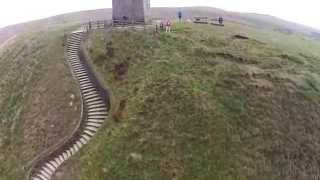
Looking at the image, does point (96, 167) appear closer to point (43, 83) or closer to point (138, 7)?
point (43, 83)

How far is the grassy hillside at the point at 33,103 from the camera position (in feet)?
121

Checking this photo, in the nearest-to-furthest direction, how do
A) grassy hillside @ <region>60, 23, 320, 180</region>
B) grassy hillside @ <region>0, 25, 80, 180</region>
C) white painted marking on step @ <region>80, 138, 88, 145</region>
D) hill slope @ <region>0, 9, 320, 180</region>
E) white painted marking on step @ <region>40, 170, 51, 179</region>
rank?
1. grassy hillside @ <region>60, 23, 320, 180</region>
2. hill slope @ <region>0, 9, 320, 180</region>
3. white painted marking on step @ <region>40, 170, 51, 179</region>
4. white painted marking on step @ <region>80, 138, 88, 145</region>
5. grassy hillside @ <region>0, 25, 80, 180</region>

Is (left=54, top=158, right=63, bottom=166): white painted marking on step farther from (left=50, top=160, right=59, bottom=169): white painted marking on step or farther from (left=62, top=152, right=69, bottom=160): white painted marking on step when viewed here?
(left=62, top=152, right=69, bottom=160): white painted marking on step

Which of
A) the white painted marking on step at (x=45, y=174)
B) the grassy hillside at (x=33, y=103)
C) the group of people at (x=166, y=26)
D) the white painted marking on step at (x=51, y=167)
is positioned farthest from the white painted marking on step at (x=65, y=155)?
the group of people at (x=166, y=26)

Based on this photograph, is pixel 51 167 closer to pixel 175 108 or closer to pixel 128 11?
pixel 175 108

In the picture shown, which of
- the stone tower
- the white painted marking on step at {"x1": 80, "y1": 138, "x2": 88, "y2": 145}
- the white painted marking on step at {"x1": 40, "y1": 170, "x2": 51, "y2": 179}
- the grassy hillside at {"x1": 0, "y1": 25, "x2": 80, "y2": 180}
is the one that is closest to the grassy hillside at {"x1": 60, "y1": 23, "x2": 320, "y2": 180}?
the white painted marking on step at {"x1": 80, "y1": 138, "x2": 88, "y2": 145}

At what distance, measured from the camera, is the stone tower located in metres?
52.3

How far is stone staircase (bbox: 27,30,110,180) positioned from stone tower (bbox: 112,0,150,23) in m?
8.10

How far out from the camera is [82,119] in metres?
37.8

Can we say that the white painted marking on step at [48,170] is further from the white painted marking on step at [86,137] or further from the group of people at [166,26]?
the group of people at [166,26]

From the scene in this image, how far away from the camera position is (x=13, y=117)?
40844mm

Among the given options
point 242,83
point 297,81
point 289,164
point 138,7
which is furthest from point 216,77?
point 138,7

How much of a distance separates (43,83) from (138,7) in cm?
1415

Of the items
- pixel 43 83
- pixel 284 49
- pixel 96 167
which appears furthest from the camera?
pixel 284 49
